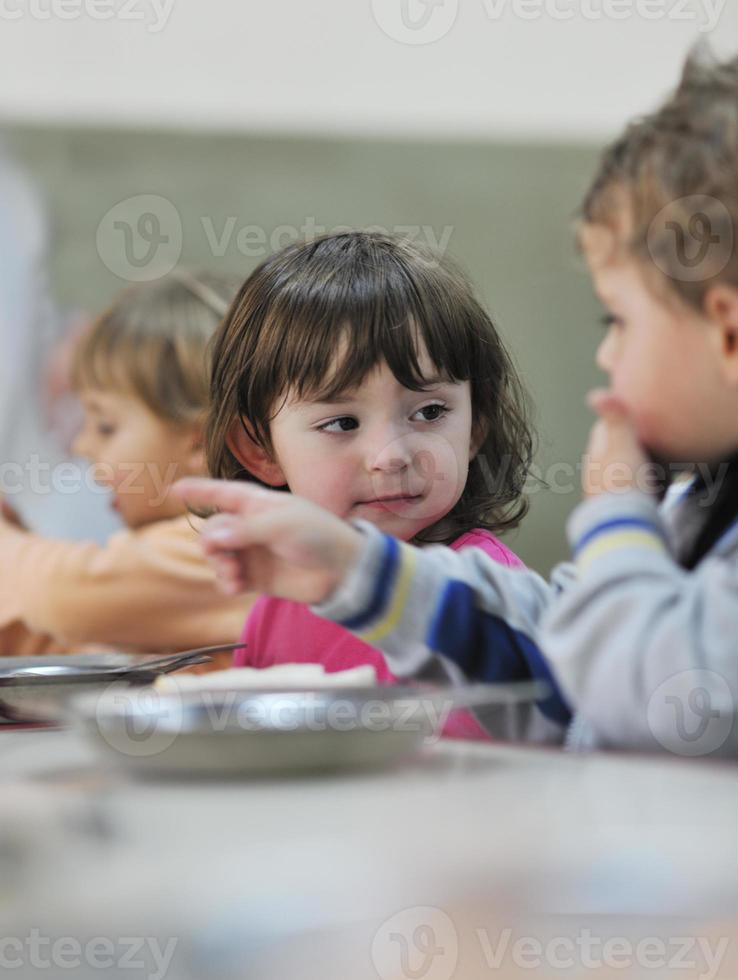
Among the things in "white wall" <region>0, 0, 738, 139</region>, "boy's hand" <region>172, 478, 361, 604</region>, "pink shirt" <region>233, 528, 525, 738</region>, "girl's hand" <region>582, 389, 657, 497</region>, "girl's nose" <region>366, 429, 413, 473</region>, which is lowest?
"pink shirt" <region>233, 528, 525, 738</region>

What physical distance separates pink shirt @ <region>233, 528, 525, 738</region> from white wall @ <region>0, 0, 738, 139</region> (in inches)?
64.8

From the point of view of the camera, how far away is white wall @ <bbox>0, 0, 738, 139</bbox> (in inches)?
100

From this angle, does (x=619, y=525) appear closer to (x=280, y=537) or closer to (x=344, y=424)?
(x=280, y=537)

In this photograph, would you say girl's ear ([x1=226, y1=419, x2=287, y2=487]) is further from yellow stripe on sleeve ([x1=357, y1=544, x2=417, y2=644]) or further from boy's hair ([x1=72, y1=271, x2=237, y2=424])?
boy's hair ([x1=72, y1=271, x2=237, y2=424])

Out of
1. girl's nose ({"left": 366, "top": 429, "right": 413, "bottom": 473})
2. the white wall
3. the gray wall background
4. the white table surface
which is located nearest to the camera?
the white table surface

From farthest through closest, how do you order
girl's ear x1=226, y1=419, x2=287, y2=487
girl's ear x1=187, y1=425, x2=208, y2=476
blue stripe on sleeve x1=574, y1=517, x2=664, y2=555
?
1. girl's ear x1=187, y1=425, x2=208, y2=476
2. girl's ear x1=226, y1=419, x2=287, y2=487
3. blue stripe on sleeve x1=574, y1=517, x2=664, y2=555

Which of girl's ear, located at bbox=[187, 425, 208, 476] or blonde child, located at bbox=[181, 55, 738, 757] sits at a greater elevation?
girl's ear, located at bbox=[187, 425, 208, 476]

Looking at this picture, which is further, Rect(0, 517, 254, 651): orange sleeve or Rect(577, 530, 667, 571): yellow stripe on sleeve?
Rect(0, 517, 254, 651): orange sleeve

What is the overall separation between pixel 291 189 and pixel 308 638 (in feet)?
5.55

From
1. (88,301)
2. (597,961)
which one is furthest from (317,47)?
(597,961)

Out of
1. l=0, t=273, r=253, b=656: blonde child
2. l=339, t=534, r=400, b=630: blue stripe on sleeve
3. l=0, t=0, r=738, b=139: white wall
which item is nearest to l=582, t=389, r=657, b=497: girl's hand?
l=339, t=534, r=400, b=630: blue stripe on sleeve

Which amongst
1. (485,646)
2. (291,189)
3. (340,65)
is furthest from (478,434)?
(340,65)

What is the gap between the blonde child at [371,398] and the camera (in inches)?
36.4

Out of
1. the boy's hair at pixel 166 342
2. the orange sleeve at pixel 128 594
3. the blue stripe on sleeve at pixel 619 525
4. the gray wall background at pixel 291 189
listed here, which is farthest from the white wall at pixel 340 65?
the blue stripe on sleeve at pixel 619 525
